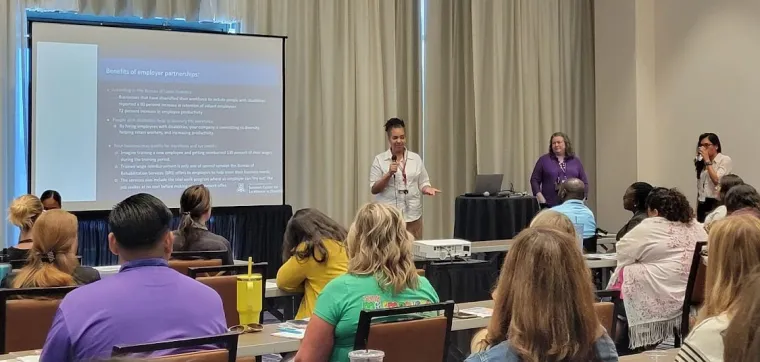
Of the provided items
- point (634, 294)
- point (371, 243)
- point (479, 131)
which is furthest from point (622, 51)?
point (371, 243)

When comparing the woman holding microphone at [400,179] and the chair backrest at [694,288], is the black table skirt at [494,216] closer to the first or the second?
the woman holding microphone at [400,179]

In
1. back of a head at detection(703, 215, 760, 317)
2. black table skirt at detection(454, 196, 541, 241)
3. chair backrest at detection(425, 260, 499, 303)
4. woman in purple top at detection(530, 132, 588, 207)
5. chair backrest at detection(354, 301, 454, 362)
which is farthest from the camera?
woman in purple top at detection(530, 132, 588, 207)

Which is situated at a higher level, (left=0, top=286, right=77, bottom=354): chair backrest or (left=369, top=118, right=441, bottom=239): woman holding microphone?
(left=369, top=118, right=441, bottom=239): woman holding microphone

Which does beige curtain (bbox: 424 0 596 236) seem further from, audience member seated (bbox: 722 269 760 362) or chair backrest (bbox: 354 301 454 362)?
audience member seated (bbox: 722 269 760 362)

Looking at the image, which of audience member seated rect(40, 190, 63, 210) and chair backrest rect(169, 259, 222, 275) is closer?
chair backrest rect(169, 259, 222, 275)

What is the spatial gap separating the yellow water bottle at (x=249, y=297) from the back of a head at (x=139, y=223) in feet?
2.30

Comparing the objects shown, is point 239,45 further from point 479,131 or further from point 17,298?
point 17,298

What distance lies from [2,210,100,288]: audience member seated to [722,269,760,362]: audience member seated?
7.79 ft

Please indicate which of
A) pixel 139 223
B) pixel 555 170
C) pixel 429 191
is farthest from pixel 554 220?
pixel 555 170

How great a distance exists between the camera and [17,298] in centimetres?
283

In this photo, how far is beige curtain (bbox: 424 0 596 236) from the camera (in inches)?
340

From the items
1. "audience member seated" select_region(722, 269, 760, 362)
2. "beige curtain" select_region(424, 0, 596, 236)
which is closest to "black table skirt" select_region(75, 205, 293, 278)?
"beige curtain" select_region(424, 0, 596, 236)

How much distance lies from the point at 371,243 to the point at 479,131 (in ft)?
20.0

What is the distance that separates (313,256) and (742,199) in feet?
7.86
